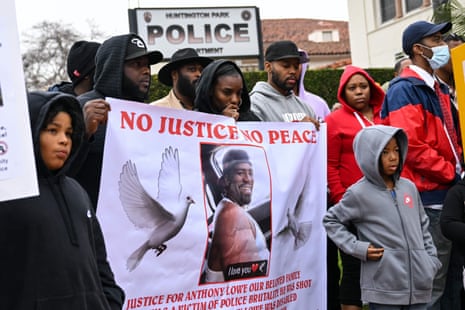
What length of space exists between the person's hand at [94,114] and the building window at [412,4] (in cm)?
2290

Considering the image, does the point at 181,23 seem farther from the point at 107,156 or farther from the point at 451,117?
the point at 107,156

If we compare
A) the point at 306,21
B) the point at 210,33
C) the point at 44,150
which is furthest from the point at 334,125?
the point at 306,21

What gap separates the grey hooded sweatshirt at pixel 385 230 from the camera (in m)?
4.75

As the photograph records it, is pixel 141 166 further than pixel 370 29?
No

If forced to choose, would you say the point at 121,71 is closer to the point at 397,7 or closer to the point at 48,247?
the point at 48,247

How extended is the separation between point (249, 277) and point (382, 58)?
24.3m

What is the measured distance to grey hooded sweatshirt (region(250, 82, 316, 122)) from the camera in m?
5.47

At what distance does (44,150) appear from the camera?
302 cm

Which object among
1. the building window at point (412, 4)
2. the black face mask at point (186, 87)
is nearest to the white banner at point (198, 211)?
the black face mask at point (186, 87)

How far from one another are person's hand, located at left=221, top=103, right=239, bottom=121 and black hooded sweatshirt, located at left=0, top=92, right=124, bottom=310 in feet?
5.29

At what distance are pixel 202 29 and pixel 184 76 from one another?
1899 cm

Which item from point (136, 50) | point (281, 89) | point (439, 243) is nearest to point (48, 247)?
point (136, 50)

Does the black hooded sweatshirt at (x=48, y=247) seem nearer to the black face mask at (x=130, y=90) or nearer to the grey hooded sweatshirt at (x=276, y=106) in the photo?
the black face mask at (x=130, y=90)

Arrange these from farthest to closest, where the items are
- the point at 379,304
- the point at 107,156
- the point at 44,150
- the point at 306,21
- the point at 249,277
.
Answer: the point at 306,21 → the point at 379,304 → the point at 249,277 → the point at 107,156 → the point at 44,150
